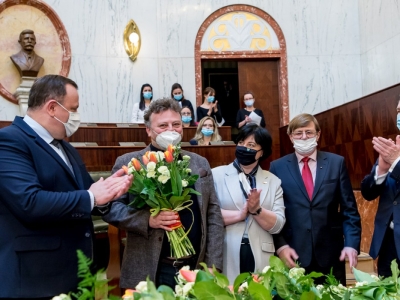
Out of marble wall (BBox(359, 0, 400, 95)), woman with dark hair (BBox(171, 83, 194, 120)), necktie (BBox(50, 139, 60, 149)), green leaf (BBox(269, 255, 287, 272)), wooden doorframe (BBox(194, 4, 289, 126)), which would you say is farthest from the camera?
wooden doorframe (BBox(194, 4, 289, 126))

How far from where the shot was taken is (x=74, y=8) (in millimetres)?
7898

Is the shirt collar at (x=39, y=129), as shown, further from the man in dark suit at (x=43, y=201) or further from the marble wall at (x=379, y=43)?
the marble wall at (x=379, y=43)

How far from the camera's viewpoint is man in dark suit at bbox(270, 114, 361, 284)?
2.43 meters

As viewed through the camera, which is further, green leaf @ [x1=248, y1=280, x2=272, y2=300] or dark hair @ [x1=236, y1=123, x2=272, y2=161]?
dark hair @ [x1=236, y1=123, x2=272, y2=161]

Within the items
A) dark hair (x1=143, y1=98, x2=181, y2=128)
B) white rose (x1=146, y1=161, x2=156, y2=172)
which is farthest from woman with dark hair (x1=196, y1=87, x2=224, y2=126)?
white rose (x1=146, y1=161, x2=156, y2=172)

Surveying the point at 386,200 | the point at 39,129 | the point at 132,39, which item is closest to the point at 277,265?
the point at 39,129

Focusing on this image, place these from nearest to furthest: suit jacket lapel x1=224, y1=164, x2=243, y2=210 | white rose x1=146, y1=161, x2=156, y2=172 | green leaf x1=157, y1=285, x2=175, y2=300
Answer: green leaf x1=157, y1=285, x2=175, y2=300 → white rose x1=146, y1=161, x2=156, y2=172 → suit jacket lapel x1=224, y1=164, x2=243, y2=210

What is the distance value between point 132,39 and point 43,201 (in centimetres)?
666

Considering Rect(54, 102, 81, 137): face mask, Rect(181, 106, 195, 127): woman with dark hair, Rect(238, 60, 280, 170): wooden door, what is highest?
Rect(238, 60, 280, 170): wooden door

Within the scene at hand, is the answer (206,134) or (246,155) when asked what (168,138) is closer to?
(246,155)

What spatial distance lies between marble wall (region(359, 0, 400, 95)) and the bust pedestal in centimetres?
532

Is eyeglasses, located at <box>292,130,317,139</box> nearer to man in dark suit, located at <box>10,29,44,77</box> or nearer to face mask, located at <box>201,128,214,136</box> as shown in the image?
face mask, located at <box>201,128,214,136</box>

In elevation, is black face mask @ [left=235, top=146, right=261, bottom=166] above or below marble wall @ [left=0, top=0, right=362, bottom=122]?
below

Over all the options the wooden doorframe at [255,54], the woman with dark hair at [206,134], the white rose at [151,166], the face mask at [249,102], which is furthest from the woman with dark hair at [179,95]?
the white rose at [151,166]
